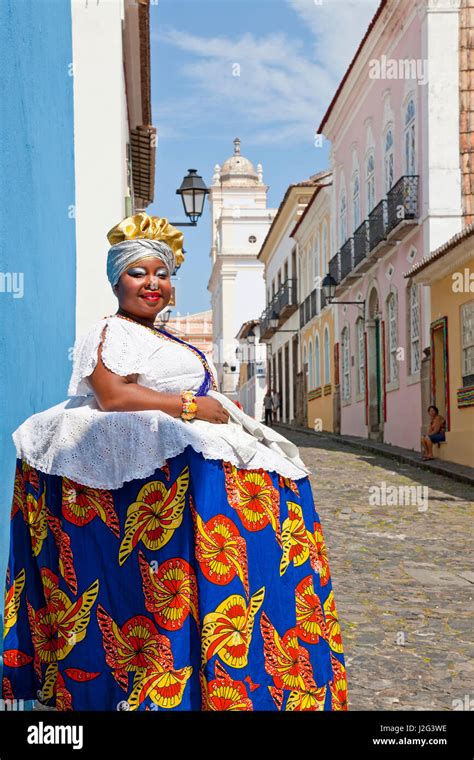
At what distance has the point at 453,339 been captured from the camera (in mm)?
15273

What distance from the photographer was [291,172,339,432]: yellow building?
27938mm

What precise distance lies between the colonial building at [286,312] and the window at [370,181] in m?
10.5

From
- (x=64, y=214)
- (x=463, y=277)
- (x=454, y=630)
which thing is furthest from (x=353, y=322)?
(x=454, y=630)

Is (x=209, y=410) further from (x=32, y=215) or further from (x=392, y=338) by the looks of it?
(x=392, y=338)

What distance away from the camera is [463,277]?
14703 mm

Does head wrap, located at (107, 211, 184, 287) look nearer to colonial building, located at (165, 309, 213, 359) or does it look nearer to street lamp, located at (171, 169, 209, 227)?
street lamp, located at (171, 169, 209, 227)

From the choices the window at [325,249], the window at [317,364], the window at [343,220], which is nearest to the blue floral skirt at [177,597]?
the window at [343,220]

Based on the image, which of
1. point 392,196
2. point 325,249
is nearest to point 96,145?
point 392,196

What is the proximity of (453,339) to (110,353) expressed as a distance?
12929 mm

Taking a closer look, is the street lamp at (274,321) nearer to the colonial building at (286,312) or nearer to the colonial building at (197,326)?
the colonial building at (286,312)

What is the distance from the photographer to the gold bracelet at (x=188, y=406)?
287cm
